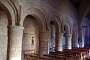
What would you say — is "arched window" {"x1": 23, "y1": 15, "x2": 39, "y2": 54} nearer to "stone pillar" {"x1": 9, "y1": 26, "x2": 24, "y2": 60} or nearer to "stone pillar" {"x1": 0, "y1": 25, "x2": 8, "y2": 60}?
"stone pillar" {"x1": 0, "y1": 25, "x2": 8, "y2": 60}

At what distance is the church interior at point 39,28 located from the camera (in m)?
10.6

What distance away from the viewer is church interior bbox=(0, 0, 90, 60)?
10.6 metres

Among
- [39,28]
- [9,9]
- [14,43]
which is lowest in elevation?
[14,43]

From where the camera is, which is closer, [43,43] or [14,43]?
[14,43]

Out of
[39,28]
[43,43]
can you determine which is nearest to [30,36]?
[39,28]

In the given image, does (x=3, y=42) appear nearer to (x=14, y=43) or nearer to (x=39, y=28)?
(x=14, y=43)

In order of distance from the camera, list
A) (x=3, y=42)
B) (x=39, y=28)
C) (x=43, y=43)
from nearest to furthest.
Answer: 1. (x=3, y=42)
2. (x=43, y=43)
3. (x=39, y=28)

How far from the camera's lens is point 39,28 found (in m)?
14.1

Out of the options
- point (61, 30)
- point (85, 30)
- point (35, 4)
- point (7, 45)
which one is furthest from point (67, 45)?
point (7, 45)

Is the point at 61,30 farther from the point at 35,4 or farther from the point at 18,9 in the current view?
the point at 18,9

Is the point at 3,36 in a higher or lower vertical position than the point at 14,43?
higher

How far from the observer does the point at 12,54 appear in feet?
34.3

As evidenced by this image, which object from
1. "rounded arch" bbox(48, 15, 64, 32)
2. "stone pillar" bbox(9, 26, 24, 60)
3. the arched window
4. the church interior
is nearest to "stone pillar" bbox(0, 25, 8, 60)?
the church interior

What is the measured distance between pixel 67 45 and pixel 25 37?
7.23 m
